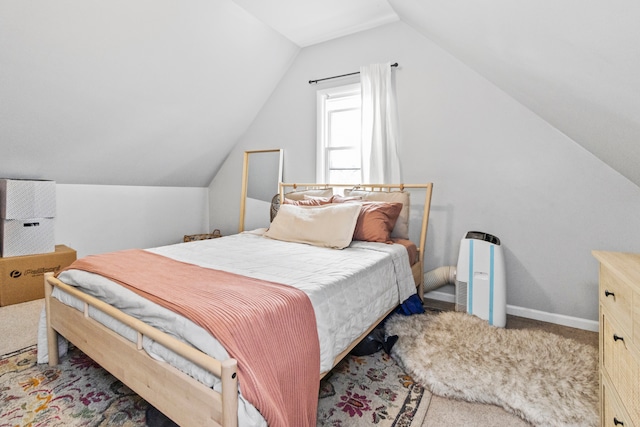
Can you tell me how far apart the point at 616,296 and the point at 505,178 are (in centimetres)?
173

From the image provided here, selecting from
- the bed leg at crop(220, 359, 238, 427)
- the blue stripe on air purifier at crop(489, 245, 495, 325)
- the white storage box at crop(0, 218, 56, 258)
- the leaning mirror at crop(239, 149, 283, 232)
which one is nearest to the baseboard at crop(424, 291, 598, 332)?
the blue stripe on air purifier at crop(489, 245, 495, 325)

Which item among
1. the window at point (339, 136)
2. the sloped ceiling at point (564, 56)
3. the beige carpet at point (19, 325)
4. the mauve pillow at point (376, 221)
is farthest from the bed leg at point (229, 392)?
the window at point (339, 136)

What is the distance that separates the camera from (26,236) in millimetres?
2875

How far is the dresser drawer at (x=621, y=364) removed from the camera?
35.9 inches

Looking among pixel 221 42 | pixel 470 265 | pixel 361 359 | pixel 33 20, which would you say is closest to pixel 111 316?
pixel 361 359

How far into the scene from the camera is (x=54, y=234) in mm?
3143

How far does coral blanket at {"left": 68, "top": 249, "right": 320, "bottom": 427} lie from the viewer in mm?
1026

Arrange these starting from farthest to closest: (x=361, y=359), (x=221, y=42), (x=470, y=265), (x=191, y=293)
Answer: (x=221, y=42) < (x=470, y=265) < (x=361, y=359) < (x=191, y=293)

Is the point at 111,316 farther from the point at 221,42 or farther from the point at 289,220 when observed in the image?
the point at 221,42

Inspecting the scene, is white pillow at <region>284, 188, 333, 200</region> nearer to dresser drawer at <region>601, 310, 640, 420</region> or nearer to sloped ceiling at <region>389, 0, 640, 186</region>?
sloped ceiling at <region>389, 0, 640, 186</region>

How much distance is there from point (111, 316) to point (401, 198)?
7.11 ft

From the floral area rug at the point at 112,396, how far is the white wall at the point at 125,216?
1844 millimetres

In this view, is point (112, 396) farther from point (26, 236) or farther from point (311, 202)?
point (26, 236)

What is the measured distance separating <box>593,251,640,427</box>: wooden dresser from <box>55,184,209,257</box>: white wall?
14.1 ft
